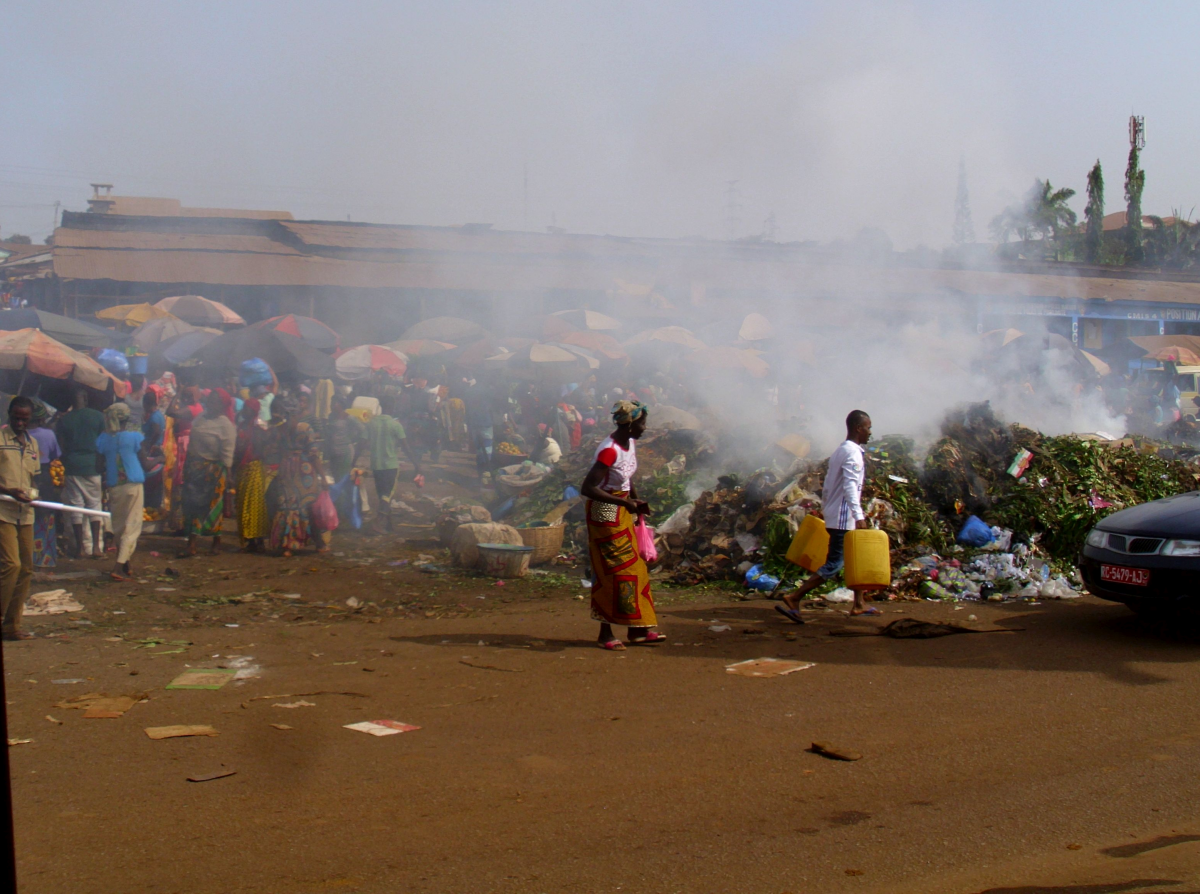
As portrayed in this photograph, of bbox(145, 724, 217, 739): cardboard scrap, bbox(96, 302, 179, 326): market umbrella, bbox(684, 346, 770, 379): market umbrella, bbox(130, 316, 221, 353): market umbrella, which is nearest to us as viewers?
bbox(145, 724, 217, 739): cardboard scrap

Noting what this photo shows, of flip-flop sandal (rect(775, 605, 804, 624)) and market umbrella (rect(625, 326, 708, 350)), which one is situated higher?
market umbrella (rect(625, 326, 708, 350))

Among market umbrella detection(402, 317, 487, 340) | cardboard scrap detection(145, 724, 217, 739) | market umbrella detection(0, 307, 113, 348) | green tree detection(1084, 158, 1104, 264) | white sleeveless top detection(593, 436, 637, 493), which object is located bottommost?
cardboard scrap detection(145, 724, 217, 739)

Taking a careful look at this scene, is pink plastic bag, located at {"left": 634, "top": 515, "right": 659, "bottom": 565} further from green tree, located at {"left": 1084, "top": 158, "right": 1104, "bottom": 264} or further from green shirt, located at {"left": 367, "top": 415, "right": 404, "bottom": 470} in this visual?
green tree, located at {"left": 1084, "top": 158, "right": 1104, "bottom": 264}

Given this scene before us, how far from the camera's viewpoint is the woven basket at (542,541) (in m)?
10.3

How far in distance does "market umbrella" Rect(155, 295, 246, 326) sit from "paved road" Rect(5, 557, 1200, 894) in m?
12.6

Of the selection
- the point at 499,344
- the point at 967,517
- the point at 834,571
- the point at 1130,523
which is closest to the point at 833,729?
the point at 834,571

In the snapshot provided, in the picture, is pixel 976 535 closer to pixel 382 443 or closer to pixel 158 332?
pixel 382 443

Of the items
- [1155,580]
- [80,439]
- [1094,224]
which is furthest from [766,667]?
[1094,224]

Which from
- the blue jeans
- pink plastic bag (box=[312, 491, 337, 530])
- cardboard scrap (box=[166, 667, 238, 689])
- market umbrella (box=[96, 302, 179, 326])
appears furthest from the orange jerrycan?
market umbrella (box=[96, 302, 179, 326])

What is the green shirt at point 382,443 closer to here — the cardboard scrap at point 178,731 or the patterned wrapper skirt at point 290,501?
the patterned wrapper skirt at point 290,501

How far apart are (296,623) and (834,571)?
4168mm

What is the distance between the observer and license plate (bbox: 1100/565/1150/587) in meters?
6.07

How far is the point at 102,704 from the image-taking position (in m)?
5.16

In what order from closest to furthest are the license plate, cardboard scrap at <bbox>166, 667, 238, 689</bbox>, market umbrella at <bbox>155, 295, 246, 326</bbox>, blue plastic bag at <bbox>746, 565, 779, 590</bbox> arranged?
cardboard scrap at <bbox>166, 667, 238, 689</bbox>
the license plate
blue plastic bag at <bbox>746, 565, 779, 590</bbox>
market umbrella at <bbox>155, 295, 246, 326</bbox>
